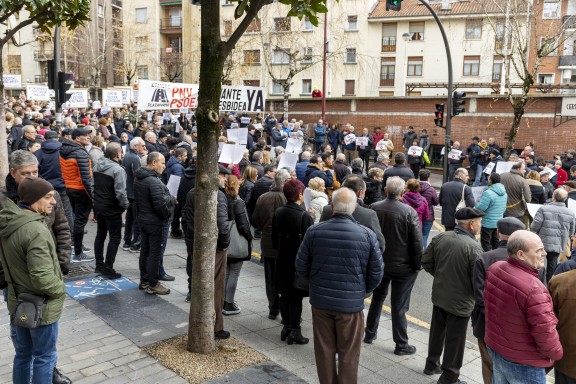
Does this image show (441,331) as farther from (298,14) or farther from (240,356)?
(298,14)

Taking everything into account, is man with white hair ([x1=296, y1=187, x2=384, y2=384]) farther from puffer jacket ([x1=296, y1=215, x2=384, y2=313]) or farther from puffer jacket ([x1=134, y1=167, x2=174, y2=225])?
puffer jacket ([x1=134, y1=167, x2=174, y2=225])

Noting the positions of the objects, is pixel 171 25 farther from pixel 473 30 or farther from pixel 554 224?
pixel 554 224

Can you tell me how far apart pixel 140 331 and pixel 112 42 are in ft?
180

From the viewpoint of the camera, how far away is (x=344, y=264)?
450 centimetres

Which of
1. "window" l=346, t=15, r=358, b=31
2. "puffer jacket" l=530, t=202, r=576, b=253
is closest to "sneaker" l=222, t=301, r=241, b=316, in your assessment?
"puffer jacket" l=530, t=202, r=576, b=253

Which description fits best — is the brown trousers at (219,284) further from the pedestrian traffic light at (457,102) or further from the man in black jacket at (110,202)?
the pedestrian traffic light at (457,102)

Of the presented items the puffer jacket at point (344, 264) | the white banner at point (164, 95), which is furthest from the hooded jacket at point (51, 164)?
the puffer jacket at point (344, 264)

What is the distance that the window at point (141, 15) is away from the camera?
5309 centimetres

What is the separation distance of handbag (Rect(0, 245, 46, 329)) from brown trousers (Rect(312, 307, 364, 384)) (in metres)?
2.22

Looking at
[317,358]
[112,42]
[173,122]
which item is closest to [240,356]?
[317,358]

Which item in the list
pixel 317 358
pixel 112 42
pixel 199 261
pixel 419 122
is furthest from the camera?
pixel 112 42

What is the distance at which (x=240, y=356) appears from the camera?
5.35m

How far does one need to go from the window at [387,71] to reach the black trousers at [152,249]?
40.9 metres

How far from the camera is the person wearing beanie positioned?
391 cm
